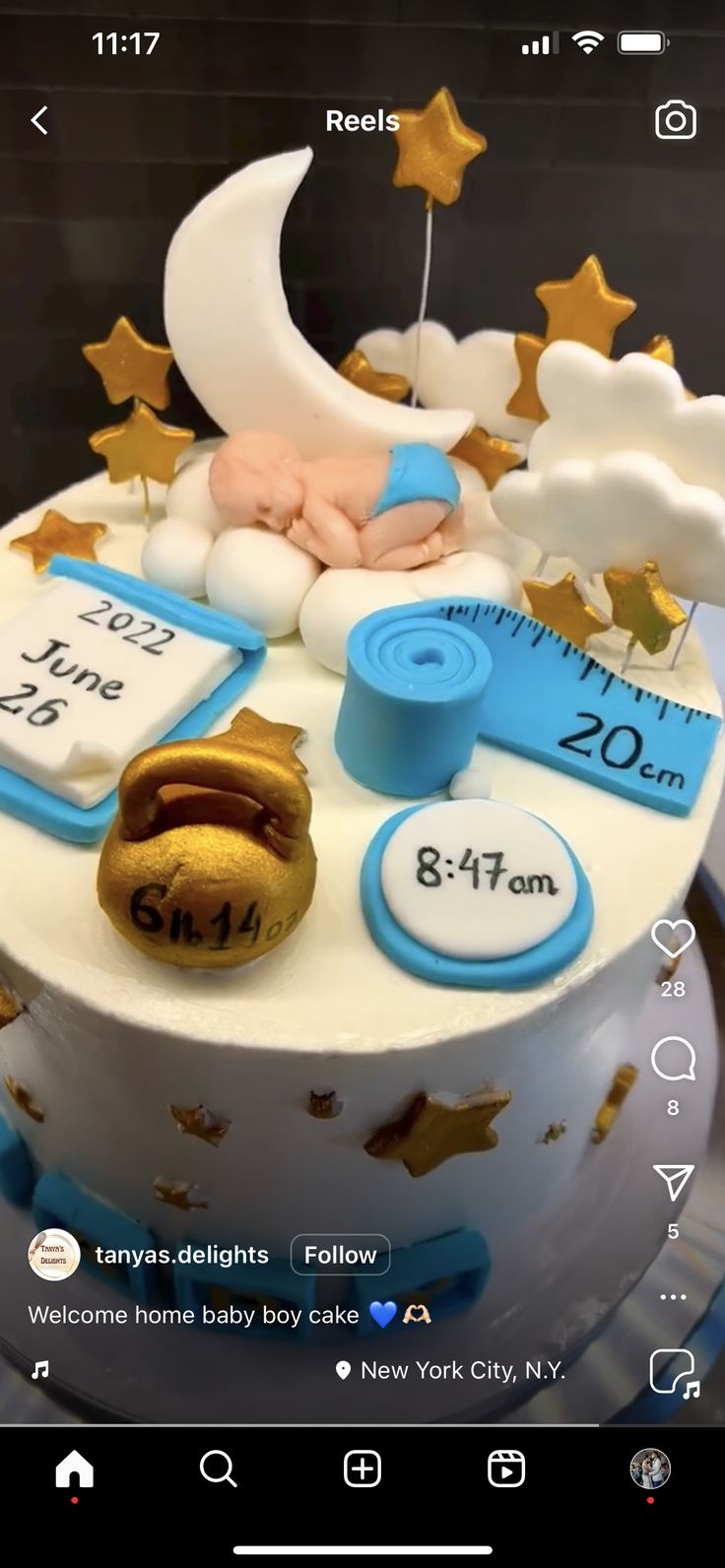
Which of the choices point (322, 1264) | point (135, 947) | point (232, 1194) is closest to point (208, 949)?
point (135, 947)

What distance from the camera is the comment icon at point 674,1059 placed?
1.12 metres

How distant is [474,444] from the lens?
1101 millimetres

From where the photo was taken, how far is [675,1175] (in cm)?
107

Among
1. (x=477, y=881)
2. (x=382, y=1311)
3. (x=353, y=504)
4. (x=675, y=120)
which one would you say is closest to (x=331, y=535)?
(x=353, y=504)

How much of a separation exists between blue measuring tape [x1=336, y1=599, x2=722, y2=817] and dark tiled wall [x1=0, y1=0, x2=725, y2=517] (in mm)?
450

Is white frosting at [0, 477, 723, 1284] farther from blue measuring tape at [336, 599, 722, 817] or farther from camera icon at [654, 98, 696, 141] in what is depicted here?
camera icon at [654, 98, 696, 141]

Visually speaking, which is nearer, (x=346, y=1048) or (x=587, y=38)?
(x=346, y=1048)

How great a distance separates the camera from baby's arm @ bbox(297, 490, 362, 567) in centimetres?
95
